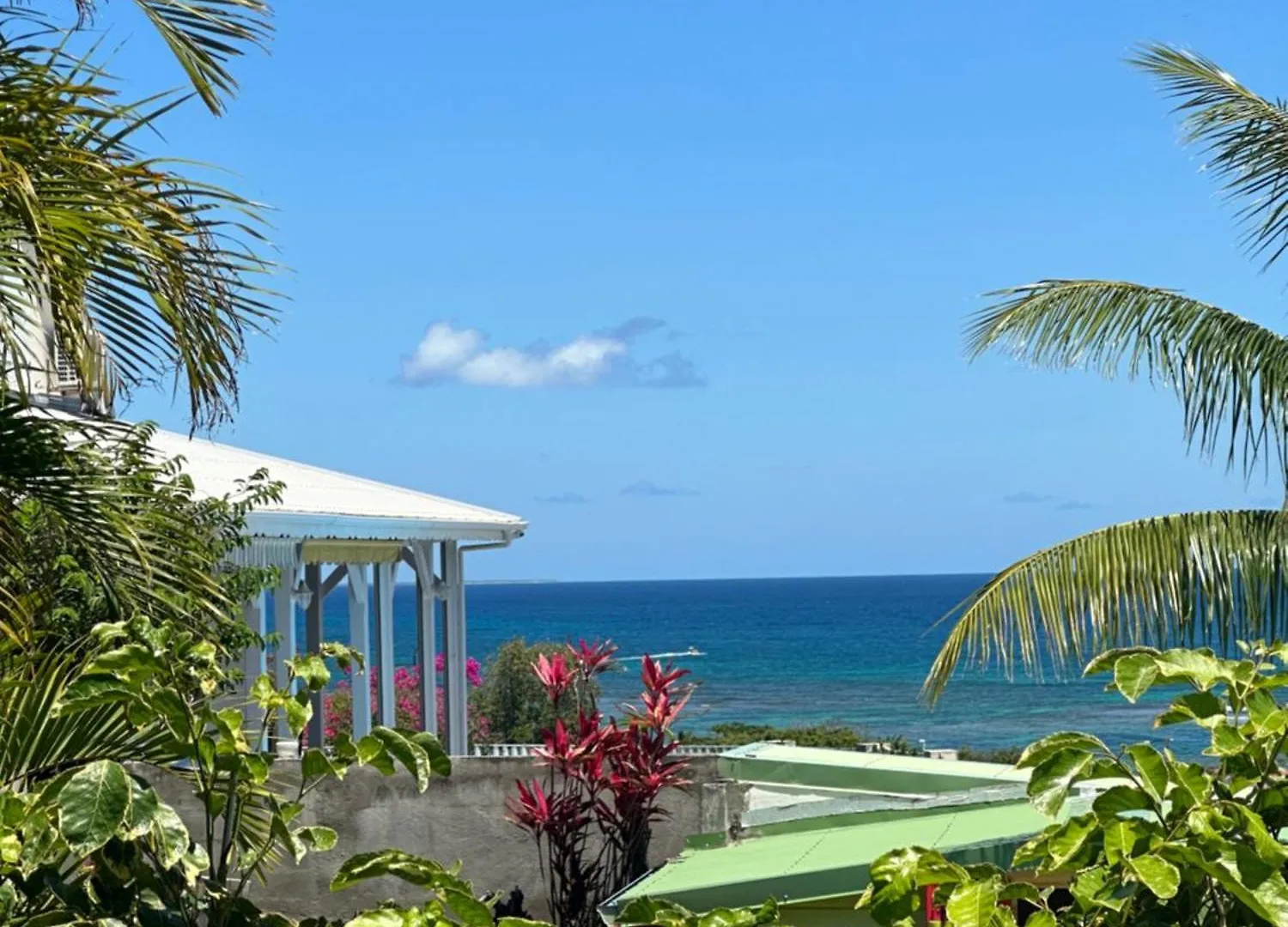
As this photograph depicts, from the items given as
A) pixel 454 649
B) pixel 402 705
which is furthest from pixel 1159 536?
pixel 402 705

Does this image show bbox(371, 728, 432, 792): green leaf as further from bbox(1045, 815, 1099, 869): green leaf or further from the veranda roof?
the veranda roof

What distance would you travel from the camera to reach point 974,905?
83.9 inches

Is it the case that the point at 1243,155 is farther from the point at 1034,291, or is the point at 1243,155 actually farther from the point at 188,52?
the point at 188,52

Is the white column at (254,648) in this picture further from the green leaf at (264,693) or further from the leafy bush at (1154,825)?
the leafy bush at (1154,825)

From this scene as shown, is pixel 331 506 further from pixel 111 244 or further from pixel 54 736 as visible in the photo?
pixel 54 736

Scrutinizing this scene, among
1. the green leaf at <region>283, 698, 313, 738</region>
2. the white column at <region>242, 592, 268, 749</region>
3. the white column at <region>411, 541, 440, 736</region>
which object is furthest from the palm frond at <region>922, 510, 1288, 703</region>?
the white column at <region>411, 541, 440, 736</region>

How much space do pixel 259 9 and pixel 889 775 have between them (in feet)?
15.0

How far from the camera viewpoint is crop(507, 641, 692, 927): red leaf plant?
719 cm

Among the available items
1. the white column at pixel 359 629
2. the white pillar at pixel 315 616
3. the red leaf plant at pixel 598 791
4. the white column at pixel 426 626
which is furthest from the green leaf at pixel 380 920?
the white column at pixel 426 626

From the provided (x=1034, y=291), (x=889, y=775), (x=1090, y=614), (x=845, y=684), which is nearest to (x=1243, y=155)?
(x=1034, y=291)

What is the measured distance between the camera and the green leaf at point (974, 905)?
2109 millimetres

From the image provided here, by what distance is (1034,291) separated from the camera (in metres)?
9.41

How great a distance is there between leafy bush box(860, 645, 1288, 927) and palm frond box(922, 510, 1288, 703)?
634 cm

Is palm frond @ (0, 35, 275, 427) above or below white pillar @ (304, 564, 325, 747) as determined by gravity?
above
